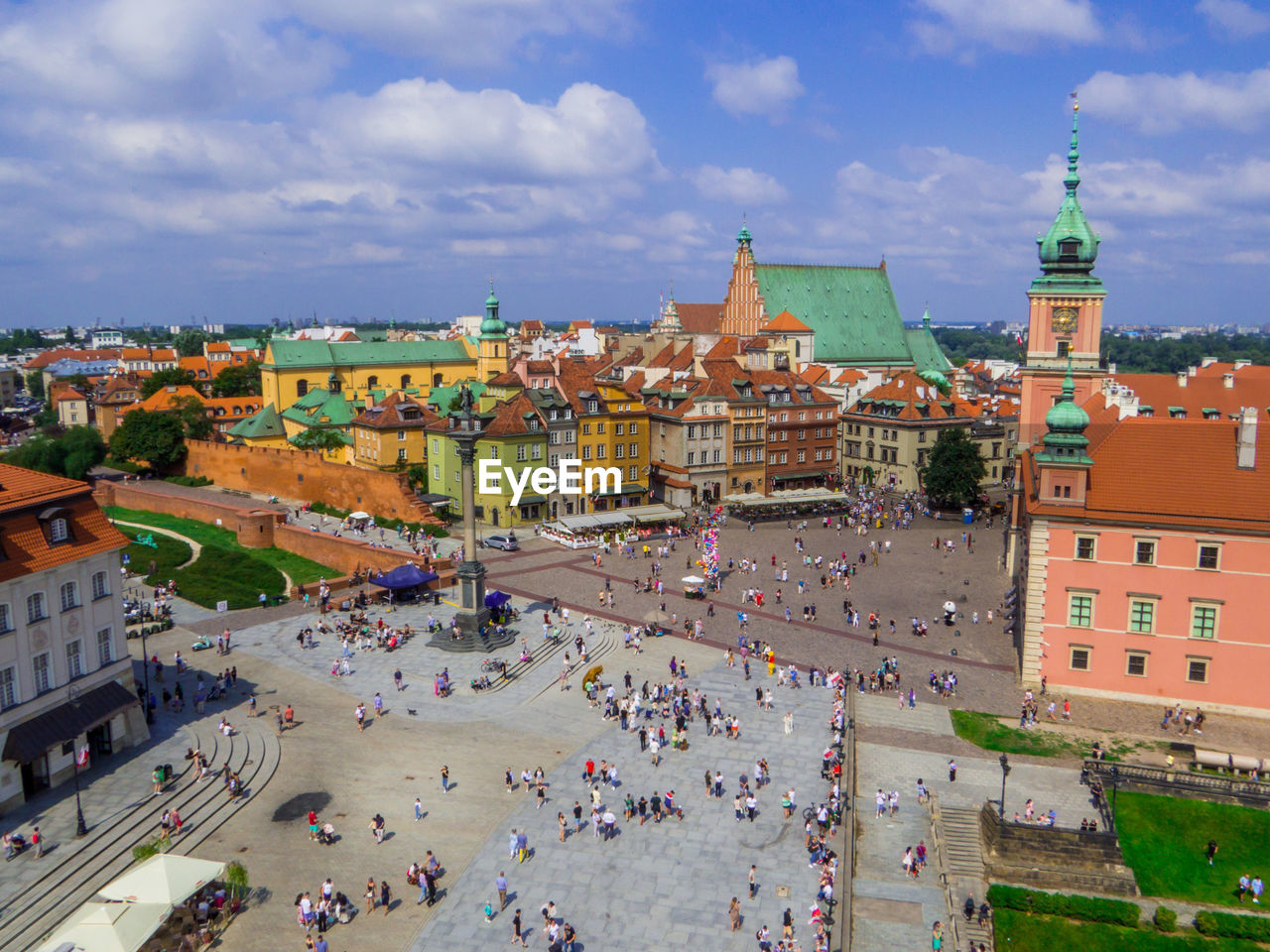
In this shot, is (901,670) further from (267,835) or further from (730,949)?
(267,835)

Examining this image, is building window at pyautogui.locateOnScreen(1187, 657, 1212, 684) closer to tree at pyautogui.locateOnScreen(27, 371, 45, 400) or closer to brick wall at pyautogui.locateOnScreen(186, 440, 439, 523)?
brick wall at pyautogui.locateOnScreen(186, 440, 439, 523)

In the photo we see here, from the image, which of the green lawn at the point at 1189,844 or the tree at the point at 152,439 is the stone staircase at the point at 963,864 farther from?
the tree at the point at 152,439

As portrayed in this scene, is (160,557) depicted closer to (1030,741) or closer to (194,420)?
(194,420)

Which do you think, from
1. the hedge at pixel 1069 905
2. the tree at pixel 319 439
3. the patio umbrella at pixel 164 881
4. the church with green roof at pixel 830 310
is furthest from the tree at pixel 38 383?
the hedge at pixel 1069 905

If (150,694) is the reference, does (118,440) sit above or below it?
above

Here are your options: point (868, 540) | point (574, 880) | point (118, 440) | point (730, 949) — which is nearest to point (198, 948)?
point (574, 880)

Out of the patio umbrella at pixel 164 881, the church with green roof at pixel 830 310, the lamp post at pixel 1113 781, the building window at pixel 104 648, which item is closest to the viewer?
the patio umbrella at pixel 164 881
